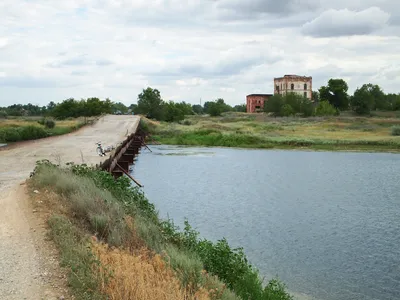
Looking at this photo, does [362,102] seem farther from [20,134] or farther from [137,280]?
[137,280]

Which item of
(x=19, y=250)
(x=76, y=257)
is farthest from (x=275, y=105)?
(x=76, y=257)

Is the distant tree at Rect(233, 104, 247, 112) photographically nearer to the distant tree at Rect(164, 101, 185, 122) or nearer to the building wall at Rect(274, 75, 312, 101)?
the building wall at Rect(274, 75, 312, 101)

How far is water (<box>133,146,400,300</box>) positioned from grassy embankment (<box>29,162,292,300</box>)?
2306mm

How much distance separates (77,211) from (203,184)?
669 inches

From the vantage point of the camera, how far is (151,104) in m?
90.2

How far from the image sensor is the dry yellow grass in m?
6.12

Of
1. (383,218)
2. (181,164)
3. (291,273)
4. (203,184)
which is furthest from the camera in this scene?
(181,164)

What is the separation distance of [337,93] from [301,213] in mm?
109349

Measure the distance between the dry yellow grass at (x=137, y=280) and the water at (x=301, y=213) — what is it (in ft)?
18.1

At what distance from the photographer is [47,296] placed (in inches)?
253

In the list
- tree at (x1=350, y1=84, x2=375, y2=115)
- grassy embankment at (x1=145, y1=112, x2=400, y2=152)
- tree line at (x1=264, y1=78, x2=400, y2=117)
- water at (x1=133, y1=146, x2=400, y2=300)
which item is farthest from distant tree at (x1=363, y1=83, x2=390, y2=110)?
water at (x1=133, y1=146, x2=400, y2=300)

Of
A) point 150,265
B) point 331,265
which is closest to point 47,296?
point 150,265

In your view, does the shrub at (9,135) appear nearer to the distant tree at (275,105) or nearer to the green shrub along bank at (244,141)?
the green shrub along bank at (244,141)

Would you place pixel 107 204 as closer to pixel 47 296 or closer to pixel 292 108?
pixel 47 296
